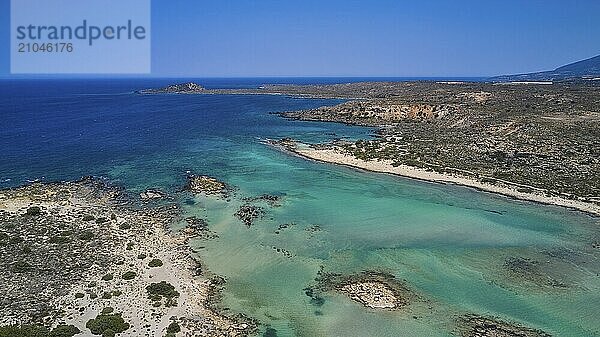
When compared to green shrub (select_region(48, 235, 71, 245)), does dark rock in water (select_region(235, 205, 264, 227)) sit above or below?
above

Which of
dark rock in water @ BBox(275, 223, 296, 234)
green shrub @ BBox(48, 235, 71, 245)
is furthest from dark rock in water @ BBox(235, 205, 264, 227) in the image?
green shrub @ BBox(48, 235, 71, 245)

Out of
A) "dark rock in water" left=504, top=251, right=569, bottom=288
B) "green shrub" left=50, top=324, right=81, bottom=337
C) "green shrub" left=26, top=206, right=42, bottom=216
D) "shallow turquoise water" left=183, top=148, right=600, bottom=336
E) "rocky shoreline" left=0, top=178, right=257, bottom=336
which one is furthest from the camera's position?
"green shrub" left=26, top=206, right=42, bottom=216

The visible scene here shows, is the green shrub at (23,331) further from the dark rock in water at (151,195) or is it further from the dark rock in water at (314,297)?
the dark rock in water at (151,195)

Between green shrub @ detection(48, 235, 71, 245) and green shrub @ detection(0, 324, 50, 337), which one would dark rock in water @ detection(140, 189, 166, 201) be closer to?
green shrub @ detection(48, 235, 71, 245)

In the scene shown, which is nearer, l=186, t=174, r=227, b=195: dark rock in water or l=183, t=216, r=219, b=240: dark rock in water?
l=183, t=216, r=219, b=240: dark rock in water

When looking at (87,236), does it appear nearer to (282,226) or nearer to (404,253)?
(282,226)

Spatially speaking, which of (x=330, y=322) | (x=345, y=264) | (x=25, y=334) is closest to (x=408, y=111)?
(x=345, y=264)

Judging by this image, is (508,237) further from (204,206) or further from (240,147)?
(240,147)

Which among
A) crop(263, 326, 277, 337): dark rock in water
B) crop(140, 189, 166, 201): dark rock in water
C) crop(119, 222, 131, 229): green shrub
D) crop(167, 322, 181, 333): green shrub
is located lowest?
crop(263, 326, 277, 337): dark rock in water
